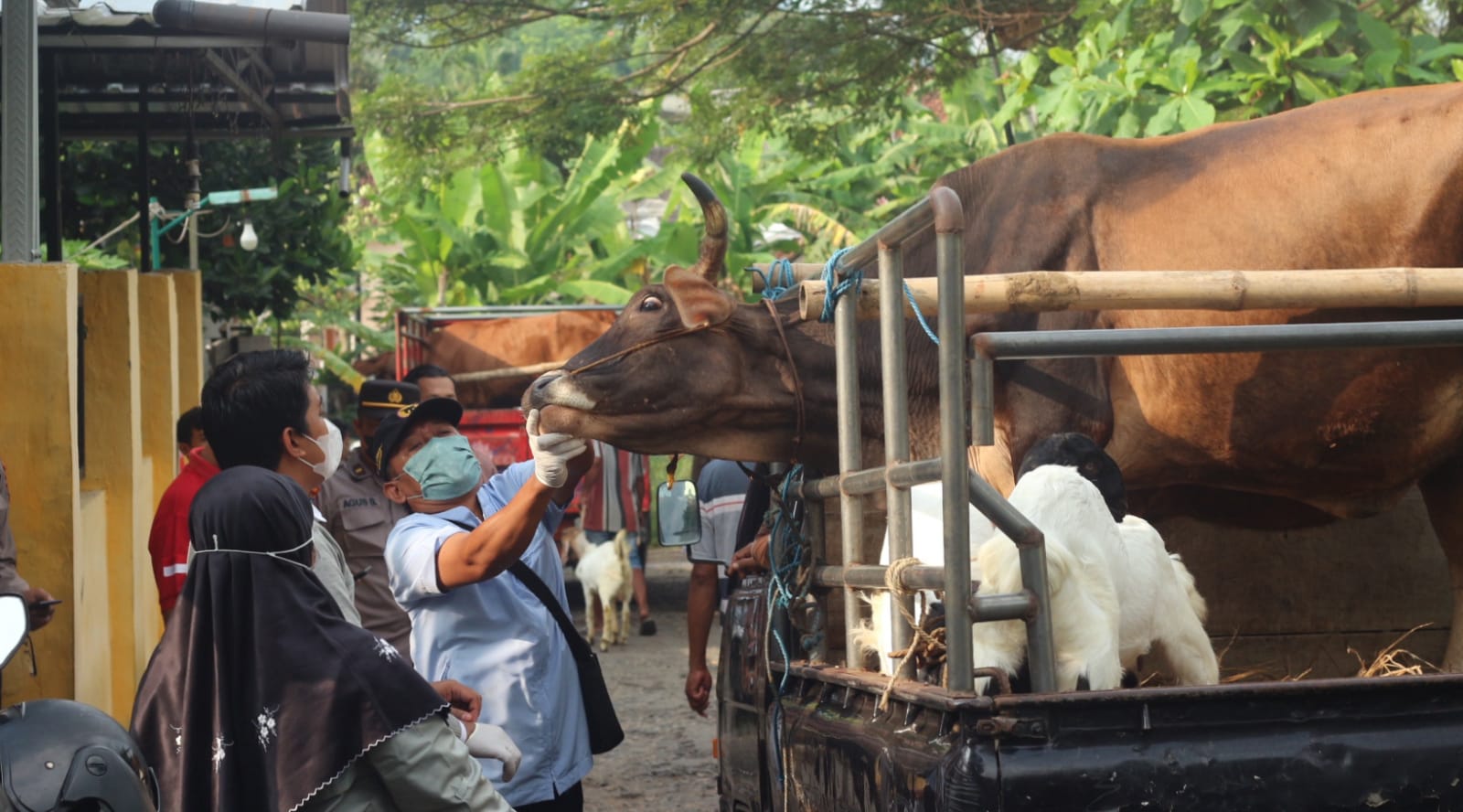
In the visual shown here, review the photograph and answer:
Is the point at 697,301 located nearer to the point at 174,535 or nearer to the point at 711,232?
the point at 711,232

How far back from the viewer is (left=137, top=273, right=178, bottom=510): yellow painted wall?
7629 millimetres

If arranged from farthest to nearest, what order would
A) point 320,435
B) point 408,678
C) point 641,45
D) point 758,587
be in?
point 641,45, point 758,587, point 320,435, point 408,678

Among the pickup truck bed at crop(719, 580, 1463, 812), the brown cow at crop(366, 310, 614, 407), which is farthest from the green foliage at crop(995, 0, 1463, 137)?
the brown cow at crop(366, 310, 614, 407)

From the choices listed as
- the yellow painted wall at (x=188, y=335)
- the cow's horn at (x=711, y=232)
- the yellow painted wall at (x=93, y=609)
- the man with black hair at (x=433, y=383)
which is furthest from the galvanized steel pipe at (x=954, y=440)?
the yellow painted wall at (x=188, y=335)

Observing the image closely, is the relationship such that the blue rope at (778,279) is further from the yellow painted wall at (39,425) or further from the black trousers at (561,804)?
the yellow painted wall at (39,425)

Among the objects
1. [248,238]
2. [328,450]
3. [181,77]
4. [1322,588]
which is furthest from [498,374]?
[328,450]

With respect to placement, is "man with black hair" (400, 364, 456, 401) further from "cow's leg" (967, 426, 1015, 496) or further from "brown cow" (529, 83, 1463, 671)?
"cow's leg" (967, 426, 1015, 496)

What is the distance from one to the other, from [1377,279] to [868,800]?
1.46 m

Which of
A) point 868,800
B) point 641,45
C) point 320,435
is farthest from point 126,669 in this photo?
point 641,45

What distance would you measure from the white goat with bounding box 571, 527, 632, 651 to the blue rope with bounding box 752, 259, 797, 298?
6867 millimetres

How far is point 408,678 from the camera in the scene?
3068 millimetres

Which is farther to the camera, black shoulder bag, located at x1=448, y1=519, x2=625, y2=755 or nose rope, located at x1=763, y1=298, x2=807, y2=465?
black shoulder bag, located at x1=448, y1=519, x2=625, y2=755

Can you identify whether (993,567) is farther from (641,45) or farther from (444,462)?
(641,45)

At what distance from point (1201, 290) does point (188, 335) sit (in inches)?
265
